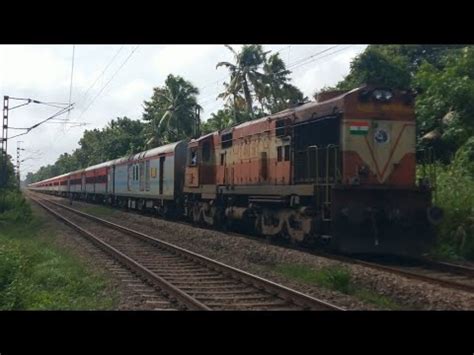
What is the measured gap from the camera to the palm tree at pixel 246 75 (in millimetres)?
41781

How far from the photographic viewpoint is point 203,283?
11.3 m

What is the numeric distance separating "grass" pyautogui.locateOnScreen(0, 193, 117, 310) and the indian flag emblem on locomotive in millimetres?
6487

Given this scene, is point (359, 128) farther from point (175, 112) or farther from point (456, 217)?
point (175, 112)

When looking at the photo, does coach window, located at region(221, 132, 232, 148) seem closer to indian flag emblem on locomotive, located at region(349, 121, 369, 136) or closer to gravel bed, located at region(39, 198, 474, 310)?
gravel bed, located at region(39, 198, 474, 310)

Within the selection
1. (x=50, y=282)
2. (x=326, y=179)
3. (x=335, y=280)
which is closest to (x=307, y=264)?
(x=326, y=179)

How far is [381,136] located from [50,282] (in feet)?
26.6

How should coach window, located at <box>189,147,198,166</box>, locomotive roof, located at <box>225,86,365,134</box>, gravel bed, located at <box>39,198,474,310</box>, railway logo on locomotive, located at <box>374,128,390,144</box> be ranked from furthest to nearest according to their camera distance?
coach window, located at <box>189,147,198,166</box> < railway logo on locomotive, located at <box>374,128,390,144</box> < locomotive roof, located at <box>225,86,365,134</box> < gravel bed, located at <box>39,198,474,310</box>

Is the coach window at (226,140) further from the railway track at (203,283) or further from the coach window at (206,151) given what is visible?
the railway track at (203,283)

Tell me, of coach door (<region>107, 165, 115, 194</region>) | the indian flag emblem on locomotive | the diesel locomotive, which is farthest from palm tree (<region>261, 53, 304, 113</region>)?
the indian flag emblem on locomotive

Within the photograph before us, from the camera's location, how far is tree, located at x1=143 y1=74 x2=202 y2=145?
131ft

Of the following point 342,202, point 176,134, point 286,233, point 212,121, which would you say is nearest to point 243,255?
point 286,233

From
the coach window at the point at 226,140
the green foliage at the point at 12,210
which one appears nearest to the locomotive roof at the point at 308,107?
the coach window at the point at 226,140
